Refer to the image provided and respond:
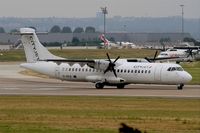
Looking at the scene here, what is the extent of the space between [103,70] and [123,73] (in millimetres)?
2019

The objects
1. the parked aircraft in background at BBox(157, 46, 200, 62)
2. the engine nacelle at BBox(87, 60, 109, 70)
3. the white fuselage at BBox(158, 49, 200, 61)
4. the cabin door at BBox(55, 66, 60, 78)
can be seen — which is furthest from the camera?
the parked aircraft in background at BBox(157, 46, 200, 62)

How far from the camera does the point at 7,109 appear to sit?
37625 mm

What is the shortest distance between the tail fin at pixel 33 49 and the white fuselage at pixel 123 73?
0.71 meters

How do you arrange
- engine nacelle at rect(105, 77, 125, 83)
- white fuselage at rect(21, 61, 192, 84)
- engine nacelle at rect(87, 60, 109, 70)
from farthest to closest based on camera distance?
engine nacelle at rect(87, 60, 109, 70) → engine nacelle at rect(105, 77, 125, 83) → white fuselage at rect(21, 61, 192, 84)

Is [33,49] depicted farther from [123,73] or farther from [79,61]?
[123,73]

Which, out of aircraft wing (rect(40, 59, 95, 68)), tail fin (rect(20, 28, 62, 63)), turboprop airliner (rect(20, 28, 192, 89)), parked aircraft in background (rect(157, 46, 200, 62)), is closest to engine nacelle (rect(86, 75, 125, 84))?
turboprop airliner (rect(20, 28, 192, 89))

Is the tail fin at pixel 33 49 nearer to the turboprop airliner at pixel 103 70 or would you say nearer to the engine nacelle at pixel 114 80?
the turboprop airliner at pixel 103 70

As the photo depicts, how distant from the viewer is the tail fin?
6366 cm

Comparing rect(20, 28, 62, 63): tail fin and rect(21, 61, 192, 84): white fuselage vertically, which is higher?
rect(20, 28, 62, 63): tail fin

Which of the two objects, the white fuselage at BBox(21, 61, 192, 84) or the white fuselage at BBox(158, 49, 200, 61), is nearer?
the white fuselage at BBox(21, 61, 192, 84)

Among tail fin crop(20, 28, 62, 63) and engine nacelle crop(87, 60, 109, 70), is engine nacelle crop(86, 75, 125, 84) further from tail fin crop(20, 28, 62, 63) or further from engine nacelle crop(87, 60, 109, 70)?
tail fin crop(20, 28, 62, 63)

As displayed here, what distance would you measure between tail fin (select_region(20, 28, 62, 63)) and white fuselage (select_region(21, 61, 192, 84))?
71 cm

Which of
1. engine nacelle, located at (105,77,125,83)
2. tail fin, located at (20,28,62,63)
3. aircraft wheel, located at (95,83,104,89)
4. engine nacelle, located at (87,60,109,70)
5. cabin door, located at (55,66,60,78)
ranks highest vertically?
tail fin, located at (20,28,62,63)

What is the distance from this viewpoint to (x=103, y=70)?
60.2 meters
